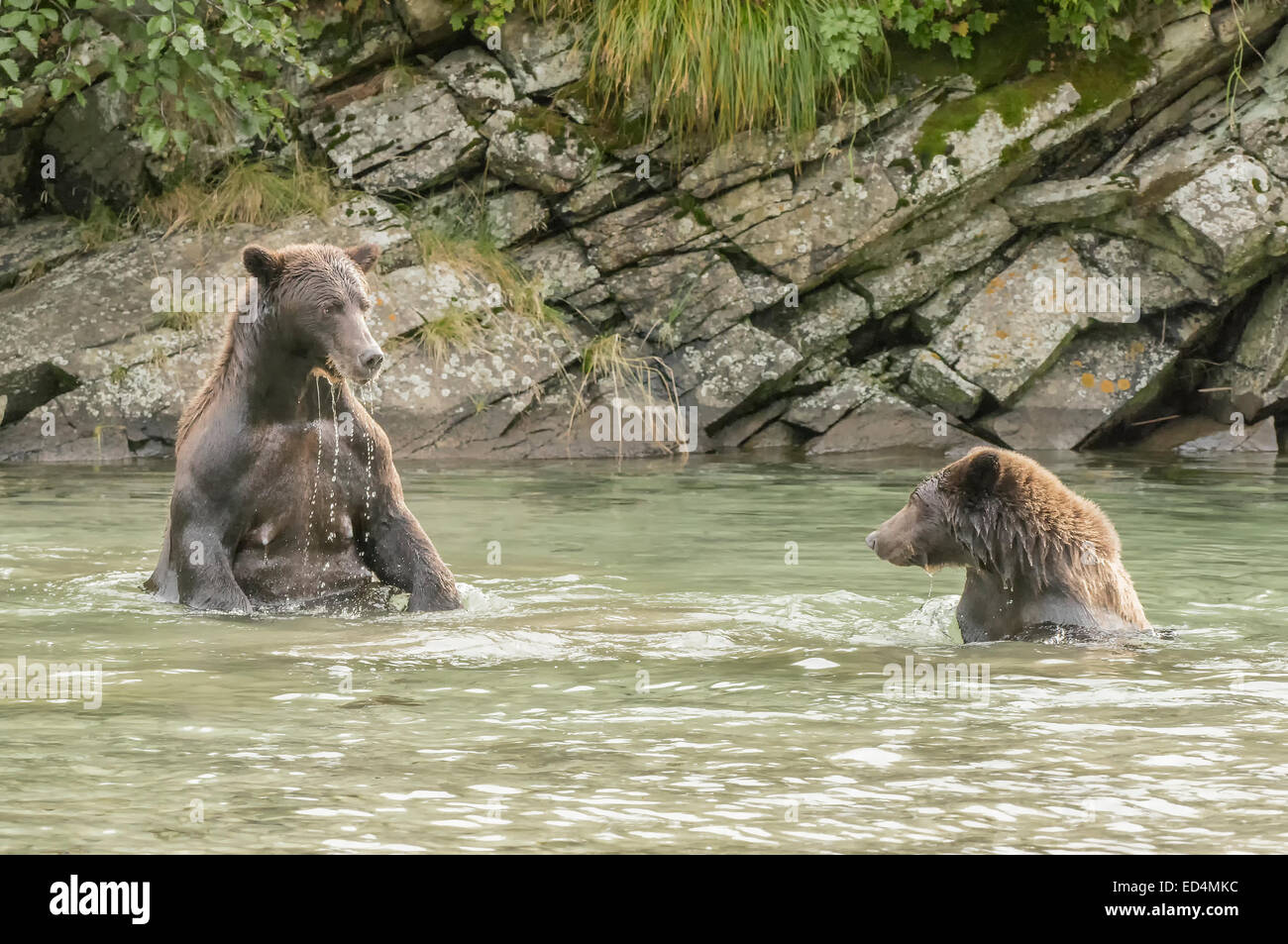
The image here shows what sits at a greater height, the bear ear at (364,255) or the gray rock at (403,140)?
the gray rock at (403,140)

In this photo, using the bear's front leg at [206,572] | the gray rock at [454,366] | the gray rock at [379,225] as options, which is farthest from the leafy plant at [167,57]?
the bear's front leg at [206,572]

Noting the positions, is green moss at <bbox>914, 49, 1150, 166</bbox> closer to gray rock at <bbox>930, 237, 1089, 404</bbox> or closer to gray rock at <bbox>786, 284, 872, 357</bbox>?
gray rock at <bbox>930, 237, 1089, 404</bbox>

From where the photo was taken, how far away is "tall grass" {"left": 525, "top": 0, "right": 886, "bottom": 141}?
48.5 ft

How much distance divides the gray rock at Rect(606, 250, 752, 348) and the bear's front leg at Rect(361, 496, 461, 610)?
779cm

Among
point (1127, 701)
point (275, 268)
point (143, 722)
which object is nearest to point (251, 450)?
point (275, 268)

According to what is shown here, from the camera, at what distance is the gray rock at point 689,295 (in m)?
15.1

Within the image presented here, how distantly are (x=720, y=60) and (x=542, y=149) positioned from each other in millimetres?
1774

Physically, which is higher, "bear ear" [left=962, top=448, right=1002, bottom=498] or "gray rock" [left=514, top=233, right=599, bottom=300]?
"gray rock" [left=514, top=233, right=599, bottom=300]

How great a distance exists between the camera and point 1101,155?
15227 mm

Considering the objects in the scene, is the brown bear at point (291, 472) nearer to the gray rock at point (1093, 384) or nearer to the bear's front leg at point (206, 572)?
the bear's front leg at point (206, 572)

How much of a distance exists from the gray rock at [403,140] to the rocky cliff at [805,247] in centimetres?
3

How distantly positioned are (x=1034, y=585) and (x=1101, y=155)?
9.55m

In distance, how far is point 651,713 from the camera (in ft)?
17.2

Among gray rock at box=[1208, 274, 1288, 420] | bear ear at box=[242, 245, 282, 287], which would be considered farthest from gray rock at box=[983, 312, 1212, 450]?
bear ear at box=[242, 245, 282, 287]
